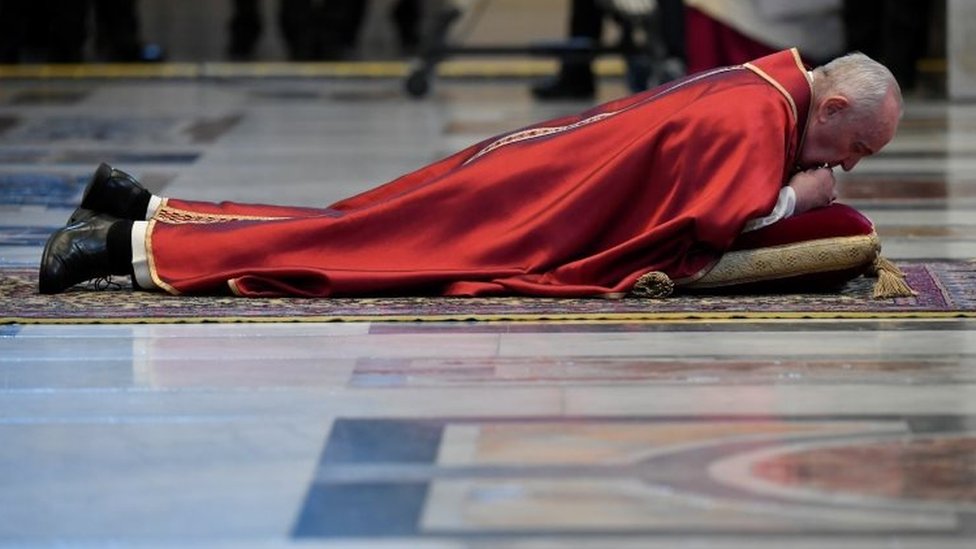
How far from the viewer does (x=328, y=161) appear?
660 centimetres

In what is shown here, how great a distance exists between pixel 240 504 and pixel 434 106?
215 inches

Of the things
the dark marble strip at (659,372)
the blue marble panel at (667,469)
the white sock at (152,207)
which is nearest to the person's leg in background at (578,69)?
the white sock at (152,207)

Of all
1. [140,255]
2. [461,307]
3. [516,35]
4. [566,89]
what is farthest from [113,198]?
[516,35]

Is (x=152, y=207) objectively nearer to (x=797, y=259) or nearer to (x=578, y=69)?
(x=797, y=259)

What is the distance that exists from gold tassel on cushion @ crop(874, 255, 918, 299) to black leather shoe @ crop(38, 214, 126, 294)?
150 cm

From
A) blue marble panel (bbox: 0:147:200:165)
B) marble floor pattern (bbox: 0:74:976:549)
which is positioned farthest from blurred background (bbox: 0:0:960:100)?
marble floor pattern (bbox: 0:74:976:549)

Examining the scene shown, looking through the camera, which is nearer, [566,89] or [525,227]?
[525,227]

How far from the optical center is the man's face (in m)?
4.06

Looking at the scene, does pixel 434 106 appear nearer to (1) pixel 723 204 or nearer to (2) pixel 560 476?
(1) pixel 723 204

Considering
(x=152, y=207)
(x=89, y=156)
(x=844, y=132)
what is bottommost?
(x=89, y=156)

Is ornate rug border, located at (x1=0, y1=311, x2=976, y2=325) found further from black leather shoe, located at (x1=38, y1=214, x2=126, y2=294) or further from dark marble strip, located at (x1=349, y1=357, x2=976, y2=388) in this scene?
dark marble strip, located at (x1=349, y1=357, x2=976, y2=388)

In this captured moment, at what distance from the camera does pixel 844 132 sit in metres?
4.09

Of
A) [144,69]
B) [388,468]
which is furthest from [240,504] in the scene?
[144,69]

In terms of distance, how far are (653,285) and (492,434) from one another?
1.06 m
